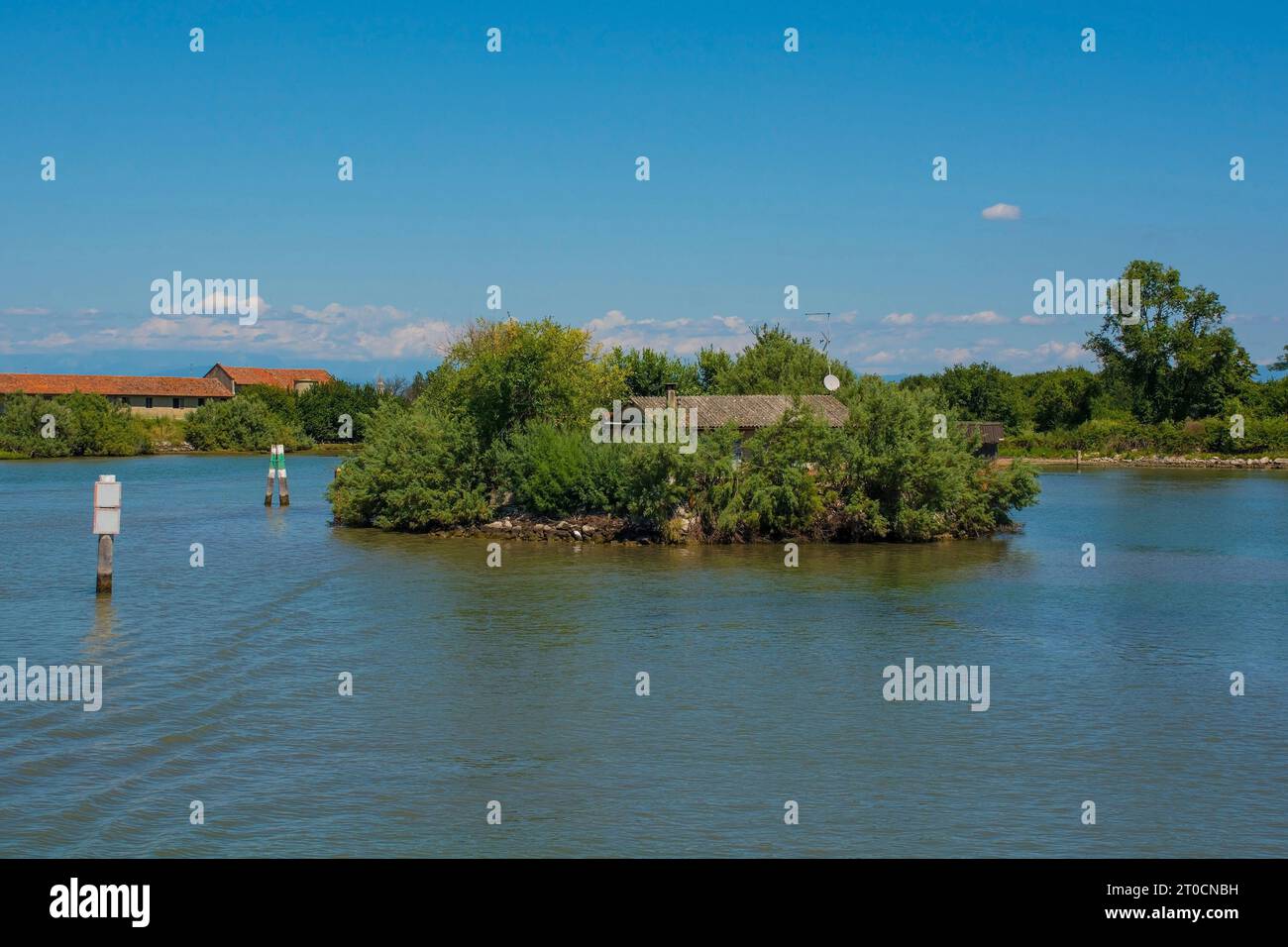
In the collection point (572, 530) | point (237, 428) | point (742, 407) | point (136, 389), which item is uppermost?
point (136, 389)

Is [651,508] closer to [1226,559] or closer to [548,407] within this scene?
[548,407]

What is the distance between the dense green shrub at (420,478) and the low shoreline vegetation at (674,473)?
0.13 feet

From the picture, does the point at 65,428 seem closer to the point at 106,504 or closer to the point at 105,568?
the point at 105,568

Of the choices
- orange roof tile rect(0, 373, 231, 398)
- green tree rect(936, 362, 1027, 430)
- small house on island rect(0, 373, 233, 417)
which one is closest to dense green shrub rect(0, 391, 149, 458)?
orange roof tile rect(0, 373, 231, 398)

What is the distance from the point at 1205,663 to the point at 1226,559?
512 inches

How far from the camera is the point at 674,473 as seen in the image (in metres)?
30.9

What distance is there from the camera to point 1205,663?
16.8m

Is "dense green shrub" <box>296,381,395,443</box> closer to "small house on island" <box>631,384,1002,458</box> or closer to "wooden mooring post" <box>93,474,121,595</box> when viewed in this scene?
"small house on island" <box>631,384,1002,458</box>

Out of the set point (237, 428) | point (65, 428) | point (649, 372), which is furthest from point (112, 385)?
point (649, 372)

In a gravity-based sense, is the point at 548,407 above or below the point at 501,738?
above

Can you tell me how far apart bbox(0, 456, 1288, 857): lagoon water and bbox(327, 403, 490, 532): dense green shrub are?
5.20 metres

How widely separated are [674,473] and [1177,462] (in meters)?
52.6
